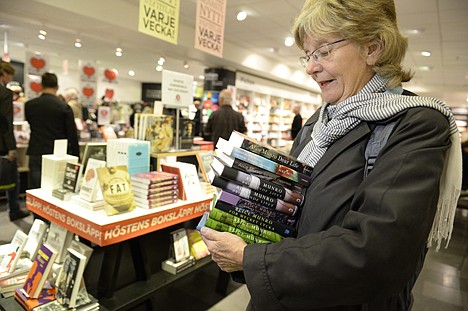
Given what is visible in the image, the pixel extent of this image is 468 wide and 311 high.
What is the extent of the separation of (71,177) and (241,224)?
1.57 m

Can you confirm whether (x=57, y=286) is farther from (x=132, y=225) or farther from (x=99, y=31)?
(x=99, y=31)

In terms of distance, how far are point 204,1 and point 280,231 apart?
2664 mm

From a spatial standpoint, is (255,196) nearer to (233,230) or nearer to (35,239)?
(233,230)

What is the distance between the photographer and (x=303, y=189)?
1.01 meters

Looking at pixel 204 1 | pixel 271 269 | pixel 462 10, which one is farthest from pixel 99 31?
pixel 271 269

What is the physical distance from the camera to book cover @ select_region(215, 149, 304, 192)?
96 cm

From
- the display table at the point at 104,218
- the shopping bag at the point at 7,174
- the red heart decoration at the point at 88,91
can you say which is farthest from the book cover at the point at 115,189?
the red heart decoration at the point at 88,91

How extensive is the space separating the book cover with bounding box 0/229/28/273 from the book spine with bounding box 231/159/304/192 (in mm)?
1727

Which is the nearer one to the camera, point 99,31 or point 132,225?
point 132,225

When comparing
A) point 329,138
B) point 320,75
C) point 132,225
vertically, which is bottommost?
point 132,225

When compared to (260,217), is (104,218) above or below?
below

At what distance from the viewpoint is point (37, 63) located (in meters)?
6.29

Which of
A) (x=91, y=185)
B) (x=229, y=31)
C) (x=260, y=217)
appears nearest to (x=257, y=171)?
(x=260, y=217)

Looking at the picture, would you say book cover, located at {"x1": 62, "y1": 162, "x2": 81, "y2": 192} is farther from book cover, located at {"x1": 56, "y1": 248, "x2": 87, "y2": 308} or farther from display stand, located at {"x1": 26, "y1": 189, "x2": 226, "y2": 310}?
book cover, located at {"x1": 56, "y1": 248, "x2": 87, "y2": 308}
